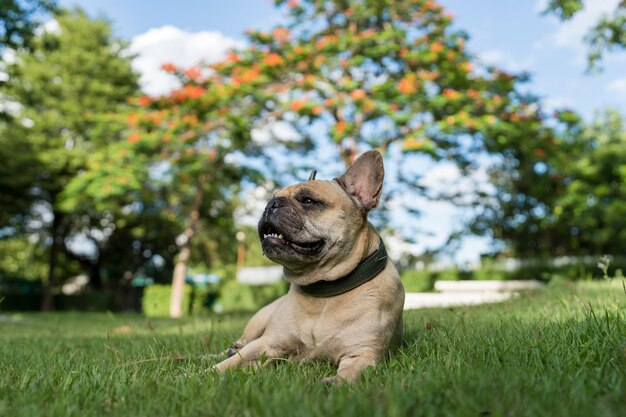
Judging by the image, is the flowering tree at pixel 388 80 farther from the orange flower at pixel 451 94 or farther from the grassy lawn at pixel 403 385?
the grassy lawn at pixel 403 385

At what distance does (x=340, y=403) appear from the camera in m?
Result: 1.93

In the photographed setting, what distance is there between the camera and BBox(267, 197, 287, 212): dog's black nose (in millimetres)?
3415

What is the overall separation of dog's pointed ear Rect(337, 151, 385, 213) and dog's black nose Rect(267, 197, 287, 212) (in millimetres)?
424

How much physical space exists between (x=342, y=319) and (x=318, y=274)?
324 mm

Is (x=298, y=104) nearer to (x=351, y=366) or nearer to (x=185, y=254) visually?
(x=185, y=254)

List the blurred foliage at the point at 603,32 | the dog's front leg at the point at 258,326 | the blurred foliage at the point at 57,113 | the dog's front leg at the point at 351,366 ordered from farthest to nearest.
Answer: the blurred foliage at the point at 57,113
the blurred foliage at the point at 603,32
the dog's front leg at the point at 258,326
the dog's front leg at the point at 351,366

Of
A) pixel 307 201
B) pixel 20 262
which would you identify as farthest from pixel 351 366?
pixel 20 262

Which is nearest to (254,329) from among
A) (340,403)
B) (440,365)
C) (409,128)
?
(440,365)

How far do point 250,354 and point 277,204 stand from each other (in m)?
0.90

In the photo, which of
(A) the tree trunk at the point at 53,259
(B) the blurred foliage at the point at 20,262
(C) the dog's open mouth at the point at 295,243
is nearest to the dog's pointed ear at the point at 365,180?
(C) the dog's open mouth at the point at 295,243

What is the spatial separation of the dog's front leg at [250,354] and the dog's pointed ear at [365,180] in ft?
3.33

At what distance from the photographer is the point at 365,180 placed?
3578 mm

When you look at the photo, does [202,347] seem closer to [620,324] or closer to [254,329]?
[254,329]

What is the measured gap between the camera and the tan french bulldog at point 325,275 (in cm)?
321
